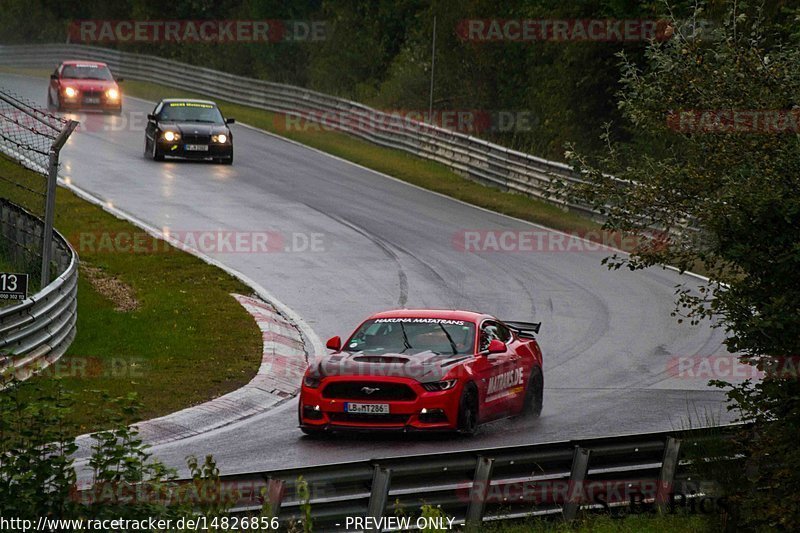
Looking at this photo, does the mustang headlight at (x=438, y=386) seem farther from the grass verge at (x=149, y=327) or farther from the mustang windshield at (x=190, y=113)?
the mustang windshield at (x=190, y=113)

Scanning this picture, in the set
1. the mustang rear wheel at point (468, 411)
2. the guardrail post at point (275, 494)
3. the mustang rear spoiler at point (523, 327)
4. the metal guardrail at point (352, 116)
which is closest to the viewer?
the guardrail post at point (275, 494)

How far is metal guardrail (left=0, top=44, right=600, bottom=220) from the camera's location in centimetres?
3155

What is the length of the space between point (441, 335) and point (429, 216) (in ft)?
48.4

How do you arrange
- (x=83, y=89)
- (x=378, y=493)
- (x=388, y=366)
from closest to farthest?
(x=378, y=493)
(x=388, y=366)
(x=83, y=89)

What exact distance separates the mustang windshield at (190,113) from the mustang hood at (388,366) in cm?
2090

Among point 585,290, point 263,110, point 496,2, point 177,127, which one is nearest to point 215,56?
point 263,110

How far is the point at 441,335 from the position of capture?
14289 millimetres

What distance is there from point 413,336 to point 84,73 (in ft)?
100

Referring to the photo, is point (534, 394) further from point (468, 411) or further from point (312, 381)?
point (312, 381)

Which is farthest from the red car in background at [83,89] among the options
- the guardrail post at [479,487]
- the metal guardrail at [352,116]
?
the guardrail post at [479,487]

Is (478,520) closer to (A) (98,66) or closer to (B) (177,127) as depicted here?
(B) (177,127)

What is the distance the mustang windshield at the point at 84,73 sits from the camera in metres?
42.0

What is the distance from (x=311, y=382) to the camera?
13.4 meters

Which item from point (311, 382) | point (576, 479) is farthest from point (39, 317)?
point (576, 479)
